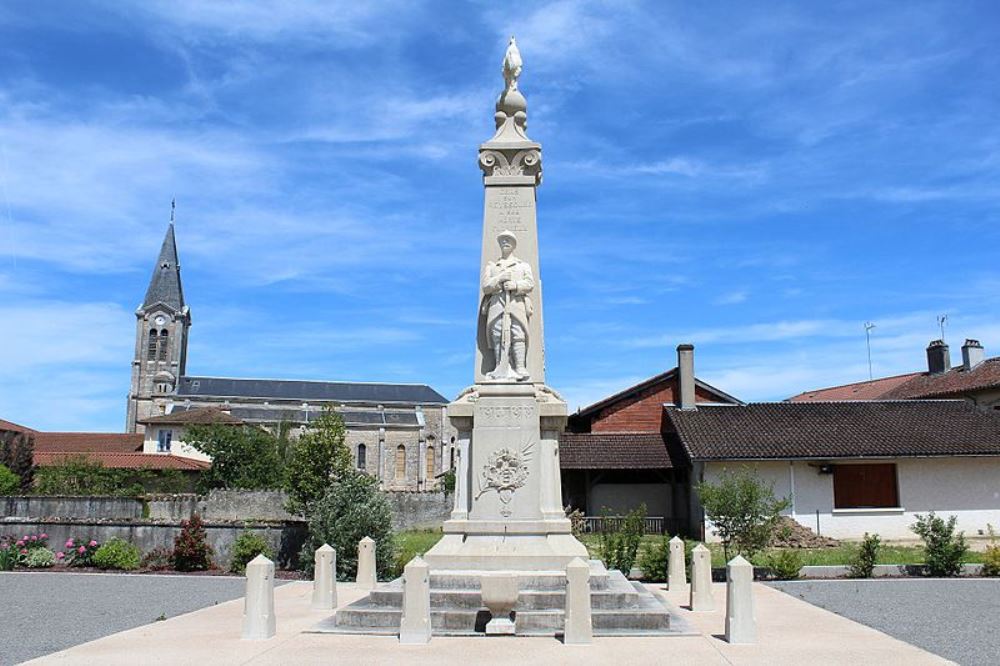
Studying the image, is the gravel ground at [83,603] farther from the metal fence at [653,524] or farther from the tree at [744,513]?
the metal fence at [653,524]

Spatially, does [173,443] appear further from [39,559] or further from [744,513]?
[744,513]

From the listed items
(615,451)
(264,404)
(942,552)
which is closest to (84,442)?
→ (264,404)

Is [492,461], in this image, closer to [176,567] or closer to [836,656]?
[836,656]

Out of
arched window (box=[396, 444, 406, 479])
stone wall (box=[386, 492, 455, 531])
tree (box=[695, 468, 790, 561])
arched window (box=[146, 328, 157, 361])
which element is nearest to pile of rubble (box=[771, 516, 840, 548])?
tree (box=[695, 468, 790, 561])

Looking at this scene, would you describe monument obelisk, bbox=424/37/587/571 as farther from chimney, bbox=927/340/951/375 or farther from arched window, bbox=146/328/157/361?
arched window, bbox=146/328/157/361

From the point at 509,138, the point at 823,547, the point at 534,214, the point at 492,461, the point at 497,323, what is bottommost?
the point at 823,547

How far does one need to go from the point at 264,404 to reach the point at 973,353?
225 feet

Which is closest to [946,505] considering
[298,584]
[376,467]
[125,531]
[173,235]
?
[298,584]

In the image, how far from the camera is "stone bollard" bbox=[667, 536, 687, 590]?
14641mm

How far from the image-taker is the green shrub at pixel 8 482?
37.5 meters

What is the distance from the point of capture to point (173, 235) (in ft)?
348

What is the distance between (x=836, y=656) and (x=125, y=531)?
56.2ft

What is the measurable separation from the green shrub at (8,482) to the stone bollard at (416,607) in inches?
1377

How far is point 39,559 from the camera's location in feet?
63.9
